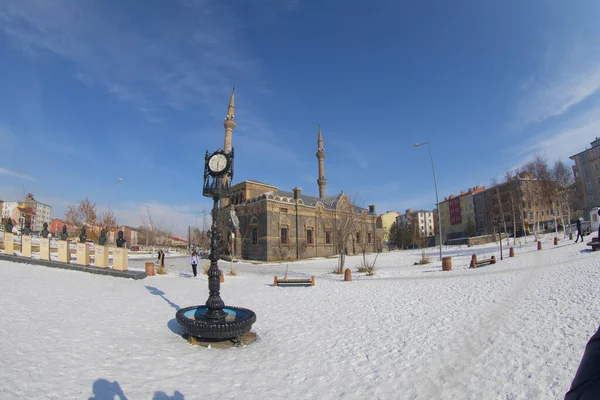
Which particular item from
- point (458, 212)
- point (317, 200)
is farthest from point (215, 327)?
point (458, 212)

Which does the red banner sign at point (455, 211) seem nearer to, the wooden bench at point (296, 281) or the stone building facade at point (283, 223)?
the stone building facade at point (283, 223)

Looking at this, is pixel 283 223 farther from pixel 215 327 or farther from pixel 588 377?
pixel 588 377

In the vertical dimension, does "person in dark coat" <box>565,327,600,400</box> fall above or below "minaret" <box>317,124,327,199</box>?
below

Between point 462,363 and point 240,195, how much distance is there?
4030cm

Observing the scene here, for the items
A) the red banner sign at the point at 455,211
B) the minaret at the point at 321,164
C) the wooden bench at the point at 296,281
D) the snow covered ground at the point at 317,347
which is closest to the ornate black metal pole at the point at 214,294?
the snow covered ground at the point at 317,347

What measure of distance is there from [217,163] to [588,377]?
7.63 m

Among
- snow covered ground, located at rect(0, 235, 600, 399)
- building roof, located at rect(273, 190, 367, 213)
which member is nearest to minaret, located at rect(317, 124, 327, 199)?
building roof, located at rect(273, 190, 367, 213)

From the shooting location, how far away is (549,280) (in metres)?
11.3

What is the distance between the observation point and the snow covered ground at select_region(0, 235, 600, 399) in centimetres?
454

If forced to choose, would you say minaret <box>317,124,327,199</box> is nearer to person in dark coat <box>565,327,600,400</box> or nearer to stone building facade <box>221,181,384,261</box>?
stone building facade <box>221,181,384,261</box>

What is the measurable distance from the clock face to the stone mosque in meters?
25.2

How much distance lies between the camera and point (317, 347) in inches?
257

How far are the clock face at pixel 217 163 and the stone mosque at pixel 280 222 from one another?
2516 cm

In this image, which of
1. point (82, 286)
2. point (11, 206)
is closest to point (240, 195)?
point (82, 286)
